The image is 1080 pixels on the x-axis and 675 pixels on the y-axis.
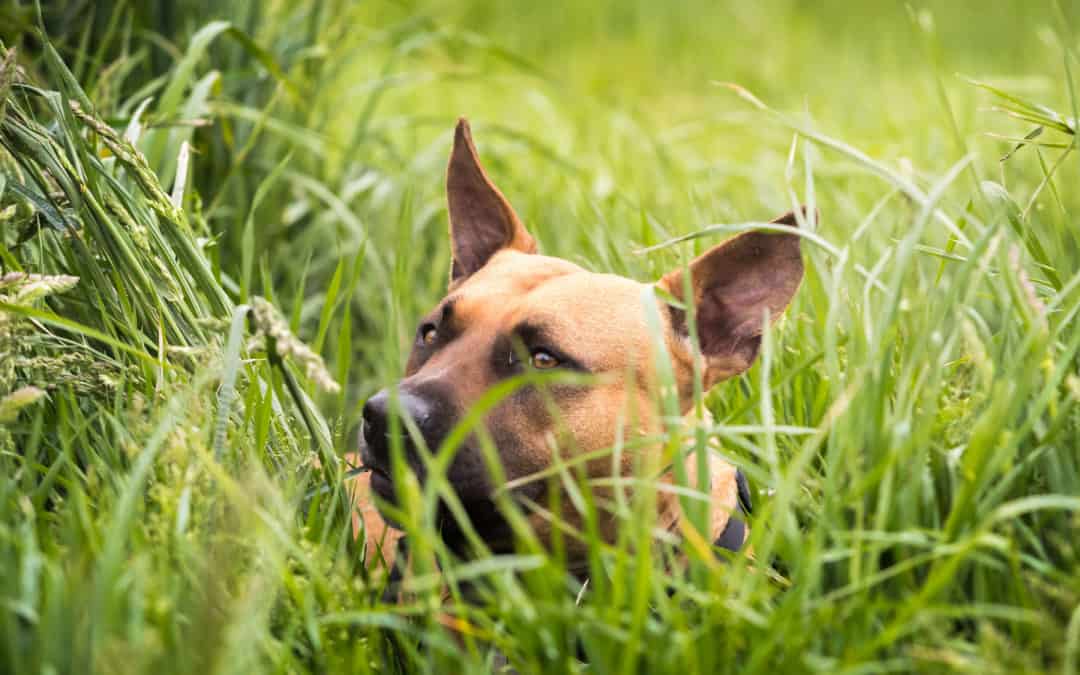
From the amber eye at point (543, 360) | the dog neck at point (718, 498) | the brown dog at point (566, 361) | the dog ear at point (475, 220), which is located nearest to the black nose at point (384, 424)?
the brown dog at point (566, 361)

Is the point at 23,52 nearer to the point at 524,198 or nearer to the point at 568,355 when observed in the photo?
the point at 524,198

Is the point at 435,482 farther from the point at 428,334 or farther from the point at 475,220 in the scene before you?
the point at 475,220

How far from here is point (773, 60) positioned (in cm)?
797

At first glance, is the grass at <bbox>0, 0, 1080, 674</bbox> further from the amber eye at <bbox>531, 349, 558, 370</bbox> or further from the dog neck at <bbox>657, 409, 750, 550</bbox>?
the amber eye at <bbox>531, 349, 558, 370</bbox>

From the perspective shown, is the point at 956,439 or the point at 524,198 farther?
the point at 524,198

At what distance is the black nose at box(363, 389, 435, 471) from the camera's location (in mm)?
2131

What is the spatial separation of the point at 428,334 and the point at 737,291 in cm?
77

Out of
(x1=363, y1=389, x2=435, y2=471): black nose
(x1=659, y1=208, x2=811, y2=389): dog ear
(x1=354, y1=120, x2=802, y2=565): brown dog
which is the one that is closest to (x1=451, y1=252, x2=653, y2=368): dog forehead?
(x1=354, y1=120, x2=802, y2=565): brown dog

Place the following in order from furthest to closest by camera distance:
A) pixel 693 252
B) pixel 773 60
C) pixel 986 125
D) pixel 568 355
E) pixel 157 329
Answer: pixel 773 60 < pixel 986 125 < pixel 693 252 < pixel 568 355 < pixel 157 329

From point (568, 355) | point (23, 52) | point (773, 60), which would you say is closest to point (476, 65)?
point (773, 60)

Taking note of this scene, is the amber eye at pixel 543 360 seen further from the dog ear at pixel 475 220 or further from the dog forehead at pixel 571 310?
the dog ear at pixel 475 220

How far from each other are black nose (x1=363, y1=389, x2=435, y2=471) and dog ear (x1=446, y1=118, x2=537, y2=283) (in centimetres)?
93

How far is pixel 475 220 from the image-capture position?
307cm

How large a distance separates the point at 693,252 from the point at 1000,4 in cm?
787
